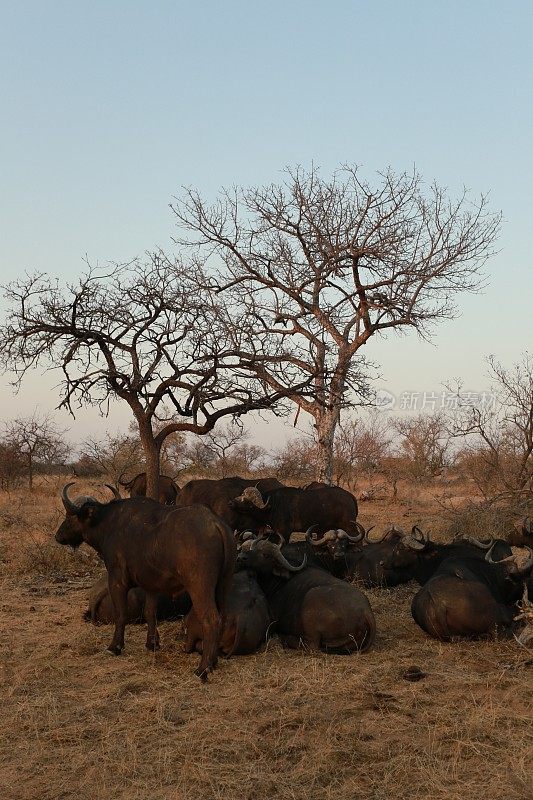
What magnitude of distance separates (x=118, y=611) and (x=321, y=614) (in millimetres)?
2080

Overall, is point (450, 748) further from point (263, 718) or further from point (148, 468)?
point (148, 468)

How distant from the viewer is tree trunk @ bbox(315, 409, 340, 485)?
66.0 ft

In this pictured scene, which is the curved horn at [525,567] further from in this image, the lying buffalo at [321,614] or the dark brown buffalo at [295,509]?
the dark brown buffalo at [295,509]

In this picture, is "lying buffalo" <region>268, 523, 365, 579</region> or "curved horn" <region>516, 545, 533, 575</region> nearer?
"curved horn" <region>516, 545, 533, 575</region>

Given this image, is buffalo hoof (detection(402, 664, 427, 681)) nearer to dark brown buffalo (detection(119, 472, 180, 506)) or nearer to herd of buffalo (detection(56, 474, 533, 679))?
herd of buffalo (detection(56, 474, 533, 679))

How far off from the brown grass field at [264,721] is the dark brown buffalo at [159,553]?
0.41 metres

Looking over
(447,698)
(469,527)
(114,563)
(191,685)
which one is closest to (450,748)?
(447,698)

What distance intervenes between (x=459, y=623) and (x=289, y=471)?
24134 millimetres

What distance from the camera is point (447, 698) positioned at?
5891 millimetres

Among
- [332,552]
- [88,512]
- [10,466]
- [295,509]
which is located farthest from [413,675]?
[10,466]

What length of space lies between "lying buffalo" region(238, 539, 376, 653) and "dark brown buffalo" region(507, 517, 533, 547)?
3787 mm

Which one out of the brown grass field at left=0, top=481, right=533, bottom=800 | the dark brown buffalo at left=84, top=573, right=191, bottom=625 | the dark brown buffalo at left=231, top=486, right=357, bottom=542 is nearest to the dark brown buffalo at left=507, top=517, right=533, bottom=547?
the brown grass field at left=0, top=481, right=533, bottom=800

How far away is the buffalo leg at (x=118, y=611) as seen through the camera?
7516 millimetres

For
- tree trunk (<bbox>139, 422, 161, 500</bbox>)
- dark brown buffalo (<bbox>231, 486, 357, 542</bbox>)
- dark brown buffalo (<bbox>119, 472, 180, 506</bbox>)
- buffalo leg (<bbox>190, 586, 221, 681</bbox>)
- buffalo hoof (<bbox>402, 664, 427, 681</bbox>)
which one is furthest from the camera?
dark brown buffalo (<bbox>119, 472, 180, 506</bbox>)
